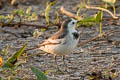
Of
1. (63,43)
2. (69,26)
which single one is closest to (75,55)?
(69,26)

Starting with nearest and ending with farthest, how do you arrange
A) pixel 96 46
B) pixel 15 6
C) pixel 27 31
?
pixel 96 46
pixel 27 31
pixel 15 6

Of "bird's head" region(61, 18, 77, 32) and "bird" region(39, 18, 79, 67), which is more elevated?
"bird's head" region(61, 18, 77, 32)

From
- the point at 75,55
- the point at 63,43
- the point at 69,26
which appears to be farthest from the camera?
the point at 75,55

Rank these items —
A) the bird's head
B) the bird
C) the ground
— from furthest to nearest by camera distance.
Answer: the bird's head → the bird → the ground

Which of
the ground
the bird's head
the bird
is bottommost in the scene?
the ground

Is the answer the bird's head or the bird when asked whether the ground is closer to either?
the bird

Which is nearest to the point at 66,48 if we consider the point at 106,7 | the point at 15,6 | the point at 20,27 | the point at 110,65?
the point at 110,65

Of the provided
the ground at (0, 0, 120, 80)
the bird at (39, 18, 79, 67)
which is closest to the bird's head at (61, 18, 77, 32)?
the bird at (39, 18, 79, 67)

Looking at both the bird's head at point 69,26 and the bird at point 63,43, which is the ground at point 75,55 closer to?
the bird at point 63,43

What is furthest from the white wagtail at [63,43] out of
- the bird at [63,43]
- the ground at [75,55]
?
the ground at [75,55]

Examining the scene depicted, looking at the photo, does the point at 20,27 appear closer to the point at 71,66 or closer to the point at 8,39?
the point at 8,39

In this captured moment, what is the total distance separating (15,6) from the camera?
10.4 m

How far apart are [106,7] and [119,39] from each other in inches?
73.9

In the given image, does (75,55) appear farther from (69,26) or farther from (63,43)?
(63,43)
